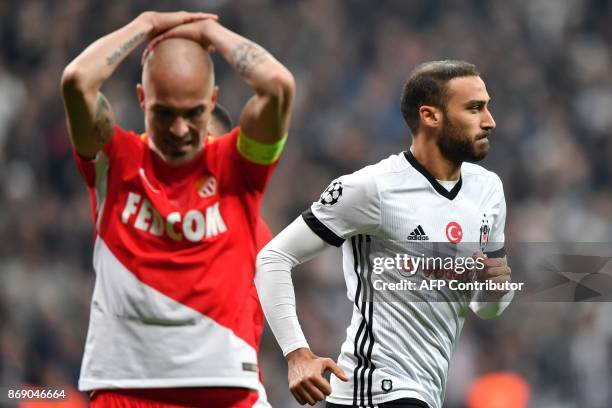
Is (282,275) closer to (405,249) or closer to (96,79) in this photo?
(405,249)

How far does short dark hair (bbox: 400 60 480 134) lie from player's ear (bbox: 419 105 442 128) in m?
A: 0.02

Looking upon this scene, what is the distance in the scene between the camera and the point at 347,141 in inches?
511

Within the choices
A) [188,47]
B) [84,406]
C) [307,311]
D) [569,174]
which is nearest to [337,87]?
[569,174]

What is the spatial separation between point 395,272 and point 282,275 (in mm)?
479

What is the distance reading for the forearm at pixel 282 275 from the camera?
16.9ft

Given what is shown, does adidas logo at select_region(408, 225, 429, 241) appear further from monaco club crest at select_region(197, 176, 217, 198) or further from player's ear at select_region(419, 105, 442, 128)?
monaco club crest at select_region(197, 176, 217, 198)

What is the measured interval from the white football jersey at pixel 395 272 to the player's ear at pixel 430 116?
222 mm

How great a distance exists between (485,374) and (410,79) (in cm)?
576

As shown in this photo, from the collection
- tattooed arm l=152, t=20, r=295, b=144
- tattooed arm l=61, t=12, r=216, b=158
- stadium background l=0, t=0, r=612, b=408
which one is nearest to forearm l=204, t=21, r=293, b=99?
tattooed arm l=152, t=20, r=295, b=144

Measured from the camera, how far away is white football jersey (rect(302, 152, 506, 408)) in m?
5.15

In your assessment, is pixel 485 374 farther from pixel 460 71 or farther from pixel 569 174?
pixel 460 71

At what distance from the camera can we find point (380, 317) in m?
5.20

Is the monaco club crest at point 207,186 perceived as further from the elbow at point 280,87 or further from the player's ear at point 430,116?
the player's ear at point 430,116

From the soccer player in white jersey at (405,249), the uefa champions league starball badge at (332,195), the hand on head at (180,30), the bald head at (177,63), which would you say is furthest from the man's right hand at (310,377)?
the hand on head at (180,30)
